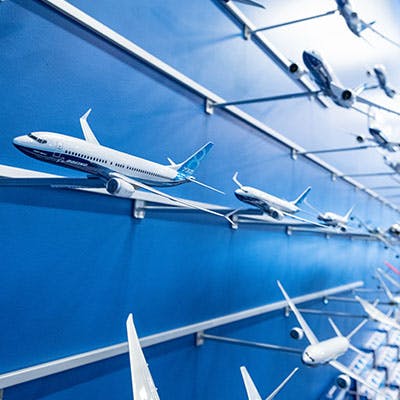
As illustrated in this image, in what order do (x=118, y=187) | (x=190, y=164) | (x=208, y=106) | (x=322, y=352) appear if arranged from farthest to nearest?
(x=208, y=106), (x=322, y=352), (x=190, y=164), (x=118, y=187)

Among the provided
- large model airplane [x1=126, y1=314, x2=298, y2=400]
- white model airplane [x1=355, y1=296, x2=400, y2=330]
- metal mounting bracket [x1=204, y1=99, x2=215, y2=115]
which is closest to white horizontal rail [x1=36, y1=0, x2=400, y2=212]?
metal mounting bracket [x1=204, y1=99, x2=215, y2=115]

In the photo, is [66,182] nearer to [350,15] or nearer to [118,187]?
[118,187]

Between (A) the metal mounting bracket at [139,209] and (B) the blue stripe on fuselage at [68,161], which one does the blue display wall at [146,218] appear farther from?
(B) the blue stripe on fuselage at [68,161]

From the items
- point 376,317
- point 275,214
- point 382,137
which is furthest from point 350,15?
point 376,317

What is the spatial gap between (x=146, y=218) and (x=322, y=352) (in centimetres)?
48

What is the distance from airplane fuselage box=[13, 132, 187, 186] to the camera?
0.41 metres

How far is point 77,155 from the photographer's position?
44 centimetres

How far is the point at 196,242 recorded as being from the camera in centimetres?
103

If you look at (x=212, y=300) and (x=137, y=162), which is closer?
(x=137, y=162)

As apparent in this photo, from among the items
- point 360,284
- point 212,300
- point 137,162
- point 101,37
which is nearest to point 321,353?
point 212,300

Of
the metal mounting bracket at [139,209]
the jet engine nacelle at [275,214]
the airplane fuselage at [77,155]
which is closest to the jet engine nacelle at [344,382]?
the jet engine nacelle at [275,214]

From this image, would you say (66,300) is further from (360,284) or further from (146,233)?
(360,284)

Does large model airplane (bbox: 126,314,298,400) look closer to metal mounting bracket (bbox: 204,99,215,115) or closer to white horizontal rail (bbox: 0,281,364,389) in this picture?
white horizontal rail (bbox: 0,281,364,389)

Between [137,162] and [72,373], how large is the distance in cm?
43
